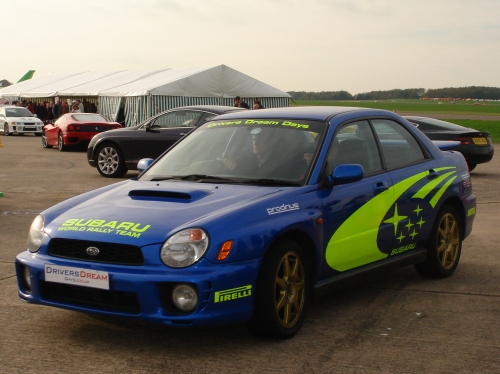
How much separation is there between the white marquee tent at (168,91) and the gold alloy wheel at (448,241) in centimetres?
2660

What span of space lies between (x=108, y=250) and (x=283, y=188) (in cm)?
128

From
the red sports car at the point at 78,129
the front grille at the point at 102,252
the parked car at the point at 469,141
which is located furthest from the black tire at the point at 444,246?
the red sports car at the point at 78,129

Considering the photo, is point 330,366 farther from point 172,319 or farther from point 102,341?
point 102,341

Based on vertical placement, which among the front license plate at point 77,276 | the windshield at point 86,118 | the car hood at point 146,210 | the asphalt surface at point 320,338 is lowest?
the asphalt surface at point 320,338

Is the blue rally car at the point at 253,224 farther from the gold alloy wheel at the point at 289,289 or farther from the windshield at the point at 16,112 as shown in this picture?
the windshield at the point at 16,112

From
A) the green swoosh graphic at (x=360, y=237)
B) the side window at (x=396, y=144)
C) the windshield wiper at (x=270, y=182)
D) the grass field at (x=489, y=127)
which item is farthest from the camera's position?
the grass field at (x=489, y=127)

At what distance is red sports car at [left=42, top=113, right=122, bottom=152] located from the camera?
24.5 m

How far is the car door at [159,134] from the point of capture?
51.0 feet

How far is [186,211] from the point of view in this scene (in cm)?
476

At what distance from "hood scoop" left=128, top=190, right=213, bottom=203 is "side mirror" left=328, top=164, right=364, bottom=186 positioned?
0.87 m

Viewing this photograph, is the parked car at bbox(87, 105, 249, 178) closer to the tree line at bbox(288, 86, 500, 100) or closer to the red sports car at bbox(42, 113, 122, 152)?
the red sports car at bbox(42, 113, 122, 152)

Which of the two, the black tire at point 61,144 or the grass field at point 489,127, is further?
the grass field at point 489,127

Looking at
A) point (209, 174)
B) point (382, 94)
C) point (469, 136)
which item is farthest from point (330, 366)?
point (382, 94)

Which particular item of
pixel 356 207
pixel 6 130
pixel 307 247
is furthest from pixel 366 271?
pixel 6 130
